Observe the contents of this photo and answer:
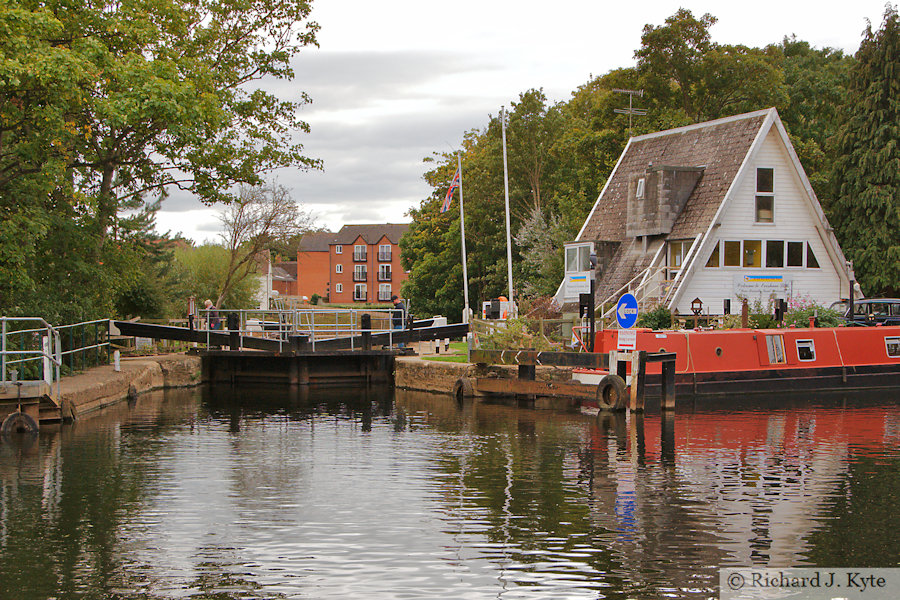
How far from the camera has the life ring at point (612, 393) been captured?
2309cm

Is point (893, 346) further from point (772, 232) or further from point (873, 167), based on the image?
point (873, 167)

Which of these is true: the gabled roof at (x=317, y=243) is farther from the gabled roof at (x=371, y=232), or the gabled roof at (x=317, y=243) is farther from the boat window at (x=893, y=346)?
the boat window at (x=893, y=346)

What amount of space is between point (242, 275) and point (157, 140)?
22.0 meters

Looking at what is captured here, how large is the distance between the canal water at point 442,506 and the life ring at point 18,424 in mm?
437

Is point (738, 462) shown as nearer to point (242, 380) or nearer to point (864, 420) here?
point (864, 420)

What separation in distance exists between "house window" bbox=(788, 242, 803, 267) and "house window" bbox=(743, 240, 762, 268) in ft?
4.71

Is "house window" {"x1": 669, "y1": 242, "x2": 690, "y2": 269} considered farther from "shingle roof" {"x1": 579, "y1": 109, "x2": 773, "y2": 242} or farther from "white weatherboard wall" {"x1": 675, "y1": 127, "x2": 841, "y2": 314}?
"white weatherboard wall" {"x1": 675, "y1": 127, "x2": 841, "y2": 314}

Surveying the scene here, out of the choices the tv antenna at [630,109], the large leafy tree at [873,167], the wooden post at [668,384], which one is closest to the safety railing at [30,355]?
the wooden post at [668,384]

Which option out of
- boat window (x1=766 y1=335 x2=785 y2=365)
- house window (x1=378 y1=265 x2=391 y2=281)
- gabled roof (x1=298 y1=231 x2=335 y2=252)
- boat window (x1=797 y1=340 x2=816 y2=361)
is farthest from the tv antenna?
gabled roof (x1=298 y1=231 x2=335 y2=252)

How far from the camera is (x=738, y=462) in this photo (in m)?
16.4

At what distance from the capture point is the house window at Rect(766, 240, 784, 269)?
36.3 meters

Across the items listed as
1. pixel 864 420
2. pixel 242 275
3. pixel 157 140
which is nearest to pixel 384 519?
pixel 864 420

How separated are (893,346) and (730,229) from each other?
780 centimetres

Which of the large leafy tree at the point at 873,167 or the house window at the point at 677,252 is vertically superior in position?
the large leafy tree at the point at 873,167
